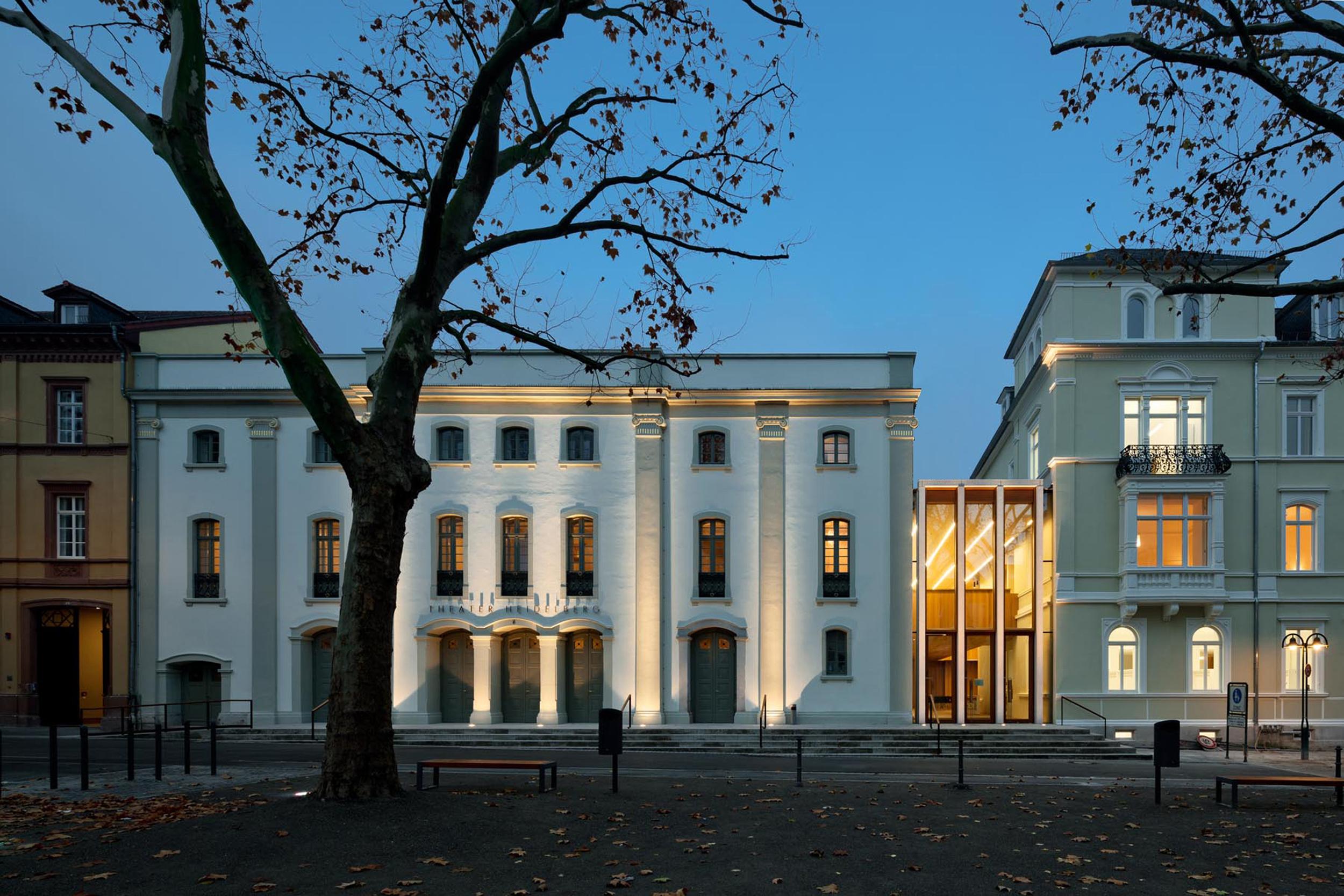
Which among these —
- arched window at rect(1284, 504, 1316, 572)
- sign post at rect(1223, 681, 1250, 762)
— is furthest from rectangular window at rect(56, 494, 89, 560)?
arched window at rect(1284, 504, 1316, 572)

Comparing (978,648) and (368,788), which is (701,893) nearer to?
(368,788)

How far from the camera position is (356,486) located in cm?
1187

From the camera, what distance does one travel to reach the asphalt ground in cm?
865

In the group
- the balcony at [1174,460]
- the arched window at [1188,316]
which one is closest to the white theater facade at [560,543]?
the balcony at [1174,460]

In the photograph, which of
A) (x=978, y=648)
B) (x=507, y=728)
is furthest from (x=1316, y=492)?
(x=507, y=728)

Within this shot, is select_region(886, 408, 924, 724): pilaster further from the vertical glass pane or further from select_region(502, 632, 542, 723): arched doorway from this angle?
select_region(502, 632, 542, 723): arched doorway

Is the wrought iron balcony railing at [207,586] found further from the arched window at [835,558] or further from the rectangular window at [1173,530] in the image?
the rectangular window at [1173,530]

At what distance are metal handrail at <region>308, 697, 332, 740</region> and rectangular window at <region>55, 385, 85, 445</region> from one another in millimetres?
10028

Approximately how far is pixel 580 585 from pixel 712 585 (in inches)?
144

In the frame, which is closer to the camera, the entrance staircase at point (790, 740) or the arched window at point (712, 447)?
the entrance staircase at point (790, 740)

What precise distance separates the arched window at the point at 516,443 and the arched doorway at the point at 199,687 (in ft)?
31.8

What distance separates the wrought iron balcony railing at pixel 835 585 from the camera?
28609 mm

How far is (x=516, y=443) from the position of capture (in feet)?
96.7

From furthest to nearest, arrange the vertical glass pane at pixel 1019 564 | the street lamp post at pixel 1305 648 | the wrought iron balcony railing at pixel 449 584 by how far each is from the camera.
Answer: the vertical glass pane at pixel 1019 564, the wrought iron balcony railing at pixel 449 584, the street lamp post at pixel 1305 648
